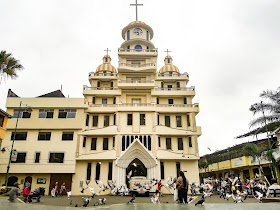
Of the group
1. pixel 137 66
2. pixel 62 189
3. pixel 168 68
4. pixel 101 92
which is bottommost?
pixel 62 189

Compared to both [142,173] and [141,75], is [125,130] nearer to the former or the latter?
[142,173]

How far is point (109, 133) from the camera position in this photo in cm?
2992

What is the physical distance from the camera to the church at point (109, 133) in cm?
2841

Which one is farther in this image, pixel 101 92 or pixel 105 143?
pixel 101 92

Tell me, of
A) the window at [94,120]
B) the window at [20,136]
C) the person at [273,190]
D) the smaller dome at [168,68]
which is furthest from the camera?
the smaller dome at [168,68]

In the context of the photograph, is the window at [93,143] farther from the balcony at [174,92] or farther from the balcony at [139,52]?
the balcony at [139,52]

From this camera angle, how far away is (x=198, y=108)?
1275 inches

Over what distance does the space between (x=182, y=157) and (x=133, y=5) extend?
31.7m

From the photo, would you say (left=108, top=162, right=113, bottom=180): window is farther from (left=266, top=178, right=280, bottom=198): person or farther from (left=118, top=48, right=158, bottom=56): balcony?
(left=266, top=178, right=280, bottom=198): person

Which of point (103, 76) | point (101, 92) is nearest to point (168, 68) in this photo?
point (103, 76)

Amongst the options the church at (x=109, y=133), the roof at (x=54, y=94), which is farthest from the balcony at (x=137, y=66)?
the roof at (x=54, y=94)

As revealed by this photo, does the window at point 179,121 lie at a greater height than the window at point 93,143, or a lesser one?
greater

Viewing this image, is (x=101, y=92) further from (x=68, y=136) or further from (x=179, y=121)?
(x=179, y=121)

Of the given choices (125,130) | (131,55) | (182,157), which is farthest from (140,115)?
(131,55)
